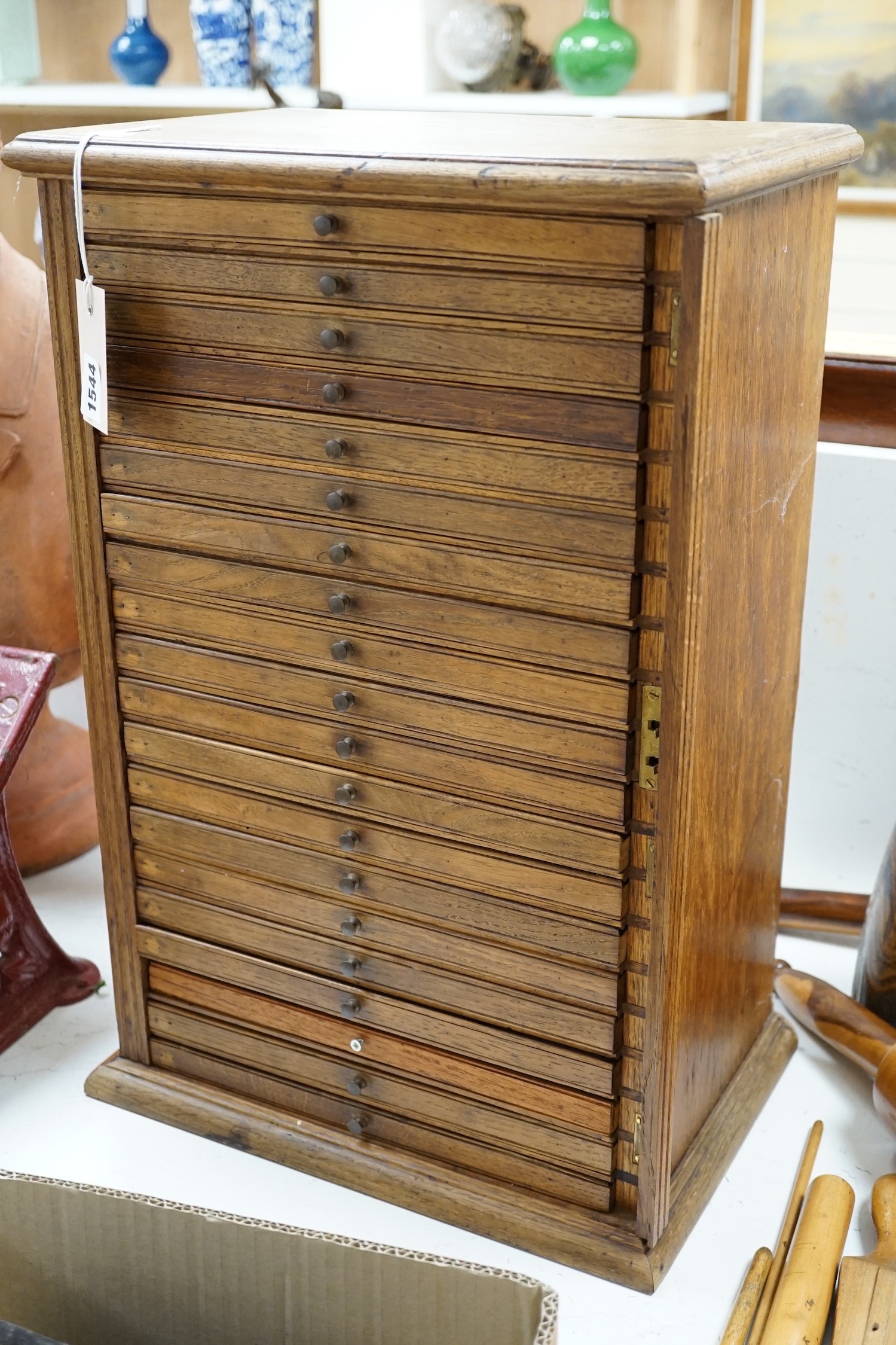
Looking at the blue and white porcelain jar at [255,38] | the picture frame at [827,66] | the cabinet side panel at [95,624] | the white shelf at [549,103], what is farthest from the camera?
the picture frame at [827,66]

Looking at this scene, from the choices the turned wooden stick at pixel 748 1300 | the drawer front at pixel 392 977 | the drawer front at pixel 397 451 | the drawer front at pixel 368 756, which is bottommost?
the turned wooden stick at pixel 748 1300

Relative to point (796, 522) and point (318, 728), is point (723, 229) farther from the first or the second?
point (318, 728)

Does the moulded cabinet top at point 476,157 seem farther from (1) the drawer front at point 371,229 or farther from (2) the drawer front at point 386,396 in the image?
(2) the drawer front at point 386,396

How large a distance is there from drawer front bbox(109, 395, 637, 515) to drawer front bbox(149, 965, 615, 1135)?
0.71 metres

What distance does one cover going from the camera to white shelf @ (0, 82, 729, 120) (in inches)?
120

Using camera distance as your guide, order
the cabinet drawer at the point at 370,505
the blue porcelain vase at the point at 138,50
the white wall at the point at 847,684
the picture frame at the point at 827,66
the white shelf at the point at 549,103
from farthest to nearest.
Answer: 1. the picture frame at the point at 827,66
2. the blue porcelain vase at the point at 138,50
3. the white shelf at the point at 549,103
4. the white wall at the point at 847,684
5. the cabinet drawer at the point at 370,505

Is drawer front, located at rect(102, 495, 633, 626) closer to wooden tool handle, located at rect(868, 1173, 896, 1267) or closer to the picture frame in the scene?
wooden tool handle, located at rect(868, 1173, 896, 1267)

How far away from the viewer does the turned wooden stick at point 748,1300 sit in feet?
5.38

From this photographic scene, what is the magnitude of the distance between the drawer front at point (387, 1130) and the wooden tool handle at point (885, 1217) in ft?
1.05

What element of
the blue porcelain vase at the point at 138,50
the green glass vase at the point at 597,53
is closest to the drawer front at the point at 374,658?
the green glass vase at the point at 597,53

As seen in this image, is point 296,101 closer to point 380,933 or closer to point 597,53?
point 597,53

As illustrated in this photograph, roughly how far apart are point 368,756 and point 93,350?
562 mm

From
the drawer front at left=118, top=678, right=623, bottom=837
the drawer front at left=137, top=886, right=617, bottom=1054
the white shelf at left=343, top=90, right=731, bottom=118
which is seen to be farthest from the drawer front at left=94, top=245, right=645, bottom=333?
the white shelf at left=343, top=90, right=731, bottom=118

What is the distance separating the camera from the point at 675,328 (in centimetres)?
137
